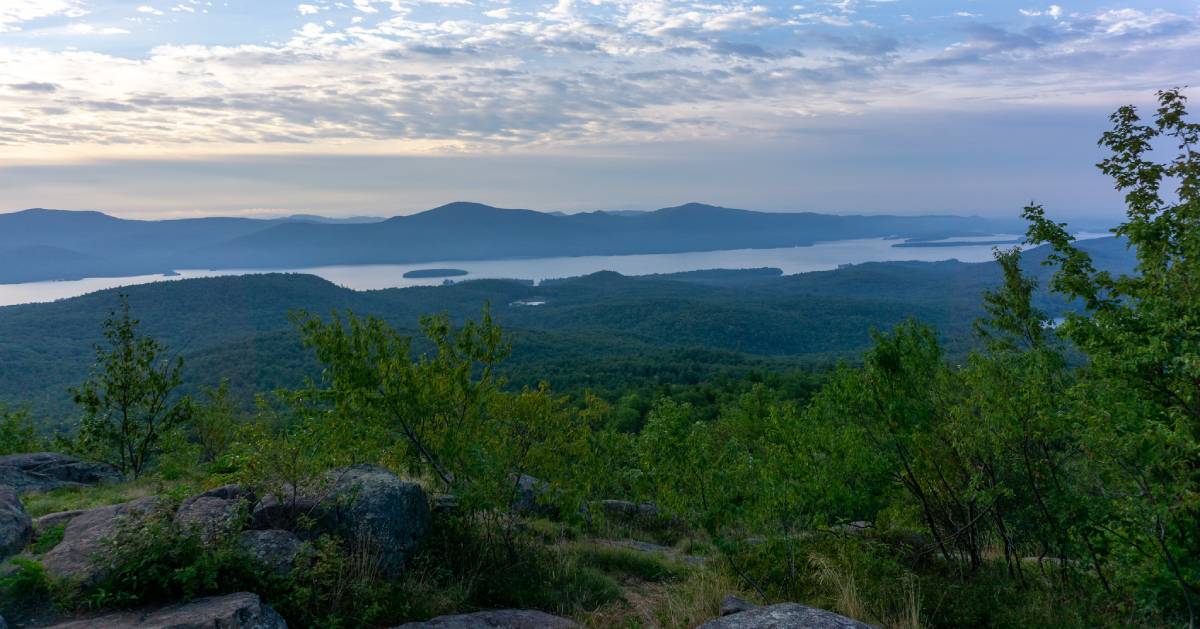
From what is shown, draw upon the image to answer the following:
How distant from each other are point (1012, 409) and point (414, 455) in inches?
314

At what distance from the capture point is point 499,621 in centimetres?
664

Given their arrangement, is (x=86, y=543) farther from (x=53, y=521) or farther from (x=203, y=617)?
(x=203, y=617)

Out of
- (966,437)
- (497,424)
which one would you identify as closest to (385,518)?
(497,424)

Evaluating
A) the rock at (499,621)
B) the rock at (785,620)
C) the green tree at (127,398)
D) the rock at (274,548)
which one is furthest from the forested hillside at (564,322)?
the rock at (274,548)

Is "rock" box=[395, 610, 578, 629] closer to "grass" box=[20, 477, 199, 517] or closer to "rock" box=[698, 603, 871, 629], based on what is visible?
"rock" box=[698, 603, 871, 629]

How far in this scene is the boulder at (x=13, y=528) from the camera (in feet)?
21.8

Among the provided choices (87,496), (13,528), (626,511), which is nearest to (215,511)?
(13,528)

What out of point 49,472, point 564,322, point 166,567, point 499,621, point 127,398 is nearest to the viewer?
point 166,567

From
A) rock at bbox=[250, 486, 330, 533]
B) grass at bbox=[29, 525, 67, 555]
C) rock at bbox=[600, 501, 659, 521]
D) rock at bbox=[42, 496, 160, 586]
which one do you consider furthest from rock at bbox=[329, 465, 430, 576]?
rock at bbox=[600, 501, 659, 521]

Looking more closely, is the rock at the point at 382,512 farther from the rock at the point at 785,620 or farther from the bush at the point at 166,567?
the rock at the point at 785,620

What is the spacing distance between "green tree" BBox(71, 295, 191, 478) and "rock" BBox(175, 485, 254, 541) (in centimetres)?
1038

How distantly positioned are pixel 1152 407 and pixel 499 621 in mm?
7670

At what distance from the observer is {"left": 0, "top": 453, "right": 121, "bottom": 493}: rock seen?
13.4 meters

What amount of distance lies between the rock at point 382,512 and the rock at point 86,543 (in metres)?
1.91
